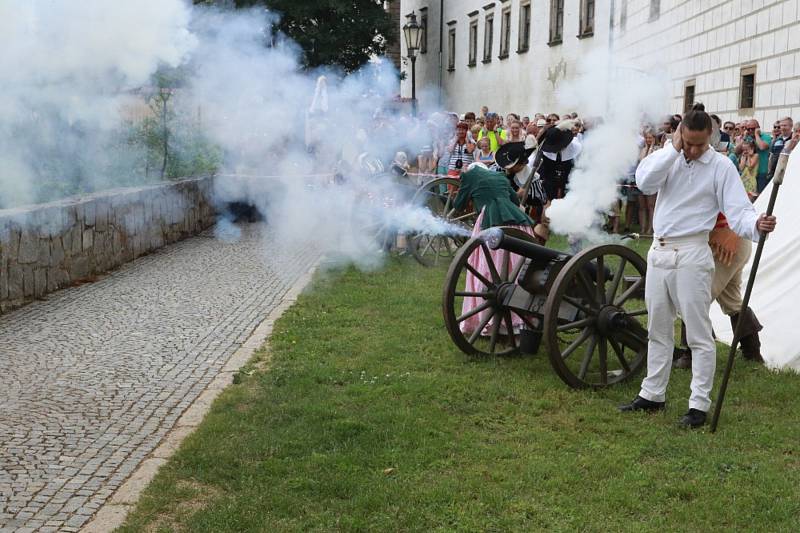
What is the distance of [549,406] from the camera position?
5785 millimetres

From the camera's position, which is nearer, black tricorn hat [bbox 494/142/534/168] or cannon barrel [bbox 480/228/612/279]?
cannon barrel [bbox 480/228/612/279]

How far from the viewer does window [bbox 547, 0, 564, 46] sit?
25.8m

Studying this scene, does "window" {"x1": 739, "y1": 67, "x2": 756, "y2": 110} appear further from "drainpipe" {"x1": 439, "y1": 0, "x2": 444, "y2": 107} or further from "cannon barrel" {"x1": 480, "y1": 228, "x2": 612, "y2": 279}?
"drainpipe" {"x1": 439, "y1": 0, "x2": 444, "y2": 107}

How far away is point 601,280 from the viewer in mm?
6238

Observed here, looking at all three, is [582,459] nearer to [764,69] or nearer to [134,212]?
[134,212]

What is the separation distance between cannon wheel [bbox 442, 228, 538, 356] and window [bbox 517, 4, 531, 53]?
2297 cm

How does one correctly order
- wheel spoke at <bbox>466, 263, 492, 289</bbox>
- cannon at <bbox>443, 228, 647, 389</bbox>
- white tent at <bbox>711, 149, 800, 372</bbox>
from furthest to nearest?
wheel spoke at <bbox>466, 263, 492, 289</bbox> < white tent at <bbox>711, 149, 800, 372</bbox> < cannon at <bbox>443, 228, 647, 389</bbox>

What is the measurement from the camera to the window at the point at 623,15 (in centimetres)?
1748

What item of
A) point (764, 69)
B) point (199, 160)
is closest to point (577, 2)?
point (764, 69)

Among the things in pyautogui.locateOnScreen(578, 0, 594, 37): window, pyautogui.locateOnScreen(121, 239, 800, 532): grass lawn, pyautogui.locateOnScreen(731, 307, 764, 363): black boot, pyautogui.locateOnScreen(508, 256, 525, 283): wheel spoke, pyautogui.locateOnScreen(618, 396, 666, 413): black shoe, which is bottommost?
pyautogui.locateOnScreen(121, 239, 800, 532): grass lawn

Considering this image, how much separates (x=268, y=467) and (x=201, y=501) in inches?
17.2

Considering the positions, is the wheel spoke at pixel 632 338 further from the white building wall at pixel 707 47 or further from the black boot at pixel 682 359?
the white building wall at pixel 707 47

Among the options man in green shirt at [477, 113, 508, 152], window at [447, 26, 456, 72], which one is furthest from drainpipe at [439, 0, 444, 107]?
man in green shirt at [477, 113, 508, 152]

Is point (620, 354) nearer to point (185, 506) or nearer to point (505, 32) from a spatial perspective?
point (185, 506)
